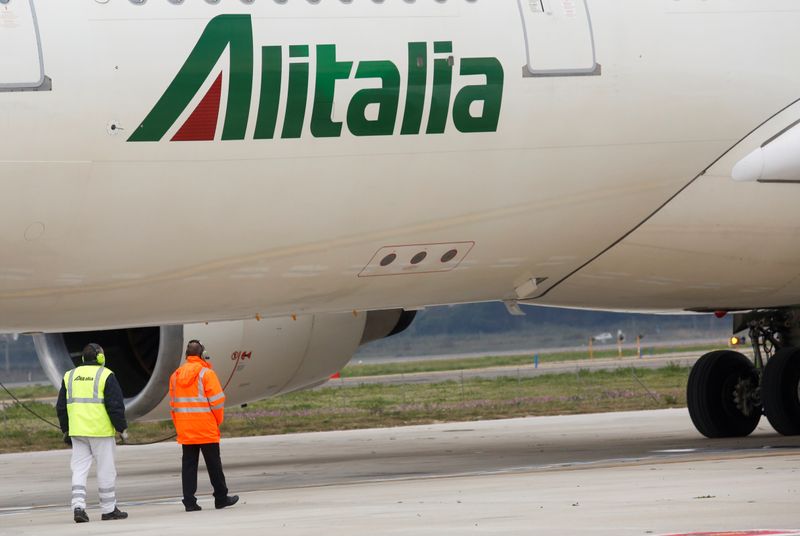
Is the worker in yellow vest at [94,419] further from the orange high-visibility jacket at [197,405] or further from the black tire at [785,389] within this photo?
the black tire at [785,389]

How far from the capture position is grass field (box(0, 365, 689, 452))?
86.6 feet

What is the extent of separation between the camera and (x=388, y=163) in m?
12.5

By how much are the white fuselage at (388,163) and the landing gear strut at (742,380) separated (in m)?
3.37

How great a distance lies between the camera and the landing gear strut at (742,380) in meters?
17.6

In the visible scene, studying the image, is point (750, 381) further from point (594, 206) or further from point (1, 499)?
point (1, 499)

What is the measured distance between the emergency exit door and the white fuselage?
2cm

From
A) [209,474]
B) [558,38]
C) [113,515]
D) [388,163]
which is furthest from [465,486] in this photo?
[558,38]

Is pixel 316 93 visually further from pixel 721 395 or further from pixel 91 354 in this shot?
pixel 721 395

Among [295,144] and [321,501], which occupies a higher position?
[295,144]

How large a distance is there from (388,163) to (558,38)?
5.87ft

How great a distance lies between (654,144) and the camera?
43.4ft

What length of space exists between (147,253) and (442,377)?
34.9 metres

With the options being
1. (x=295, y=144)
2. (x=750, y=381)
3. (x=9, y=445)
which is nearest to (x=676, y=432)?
(x=750, y=381)

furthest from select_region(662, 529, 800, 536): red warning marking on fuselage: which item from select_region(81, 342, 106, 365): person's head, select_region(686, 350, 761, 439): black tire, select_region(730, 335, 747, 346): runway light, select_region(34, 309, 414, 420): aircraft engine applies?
select_region(730, 335, 747, 346): runway light
